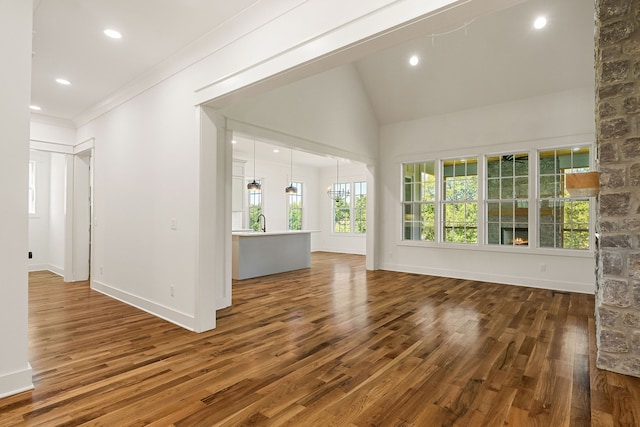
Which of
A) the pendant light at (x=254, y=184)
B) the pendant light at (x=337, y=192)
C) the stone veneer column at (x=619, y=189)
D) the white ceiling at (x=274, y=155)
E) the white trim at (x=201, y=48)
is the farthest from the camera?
the pendant light at (x=337, y=192)

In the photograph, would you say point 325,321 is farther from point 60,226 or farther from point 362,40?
point 60,226

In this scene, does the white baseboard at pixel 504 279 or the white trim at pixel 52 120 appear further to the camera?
the white trim at pixel 52 120

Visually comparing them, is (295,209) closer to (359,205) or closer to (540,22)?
(359,205)

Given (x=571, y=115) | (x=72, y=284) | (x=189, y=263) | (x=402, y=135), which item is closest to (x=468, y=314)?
(x=189, y=263)

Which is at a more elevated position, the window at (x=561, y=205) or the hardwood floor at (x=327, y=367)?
the window at (x=561, y=205)

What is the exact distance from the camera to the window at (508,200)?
5.93m

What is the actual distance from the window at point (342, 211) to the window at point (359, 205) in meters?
0.22

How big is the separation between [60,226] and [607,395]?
864cm

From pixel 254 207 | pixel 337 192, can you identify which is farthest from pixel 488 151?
pixel 254 207

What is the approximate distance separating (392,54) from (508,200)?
338 cm

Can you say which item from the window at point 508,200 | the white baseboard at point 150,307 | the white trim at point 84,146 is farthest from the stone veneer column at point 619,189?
the white trim at point 84,146

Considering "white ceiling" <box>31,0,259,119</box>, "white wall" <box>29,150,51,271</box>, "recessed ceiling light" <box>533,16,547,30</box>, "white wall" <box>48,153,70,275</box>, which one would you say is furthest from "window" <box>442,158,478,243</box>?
"white wall" <box>29,150,51,271</box>

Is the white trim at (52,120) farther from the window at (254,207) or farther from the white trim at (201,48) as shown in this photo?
the window at (254,207)

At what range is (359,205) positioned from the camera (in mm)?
10883
